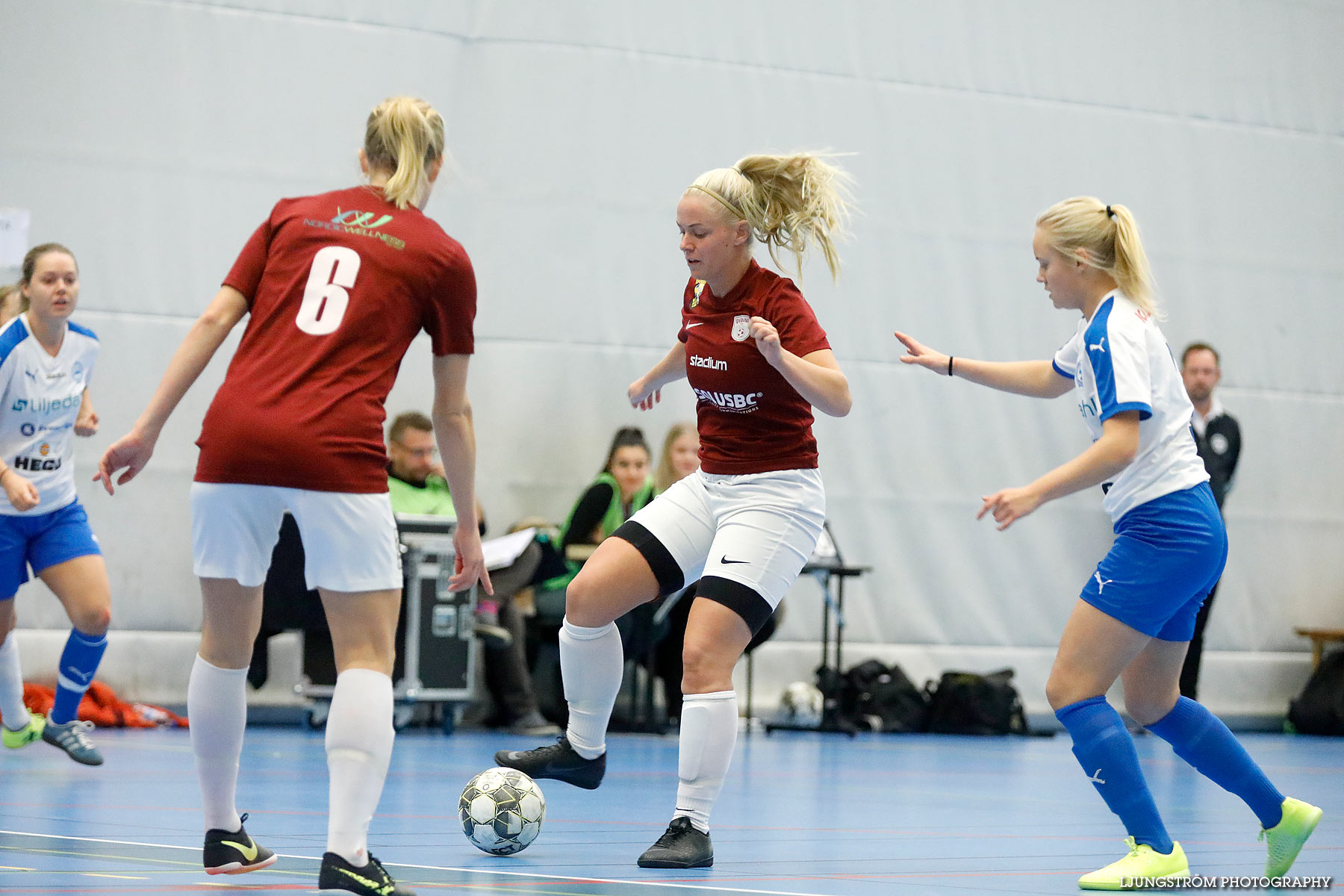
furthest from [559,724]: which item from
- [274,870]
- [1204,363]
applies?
[274,870]

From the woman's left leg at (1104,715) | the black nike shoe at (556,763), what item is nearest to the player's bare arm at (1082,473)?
the woman's left leg at (1104,715)

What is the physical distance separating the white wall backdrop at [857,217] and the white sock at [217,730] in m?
5.56

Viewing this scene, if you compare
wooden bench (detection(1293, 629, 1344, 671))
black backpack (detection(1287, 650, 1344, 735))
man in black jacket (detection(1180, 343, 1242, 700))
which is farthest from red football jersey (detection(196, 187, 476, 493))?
wooden bench (detection(1293, 629, 1344, 671))

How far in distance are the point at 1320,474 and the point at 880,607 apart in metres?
3.49

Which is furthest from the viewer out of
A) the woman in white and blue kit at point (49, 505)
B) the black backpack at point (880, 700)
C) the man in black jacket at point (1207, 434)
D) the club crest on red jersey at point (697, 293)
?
the man in black jacket at point (1207, 434)

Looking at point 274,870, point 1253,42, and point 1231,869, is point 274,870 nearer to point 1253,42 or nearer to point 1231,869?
point 1231,869

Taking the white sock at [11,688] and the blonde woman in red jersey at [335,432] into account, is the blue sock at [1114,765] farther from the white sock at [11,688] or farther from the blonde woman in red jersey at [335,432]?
the white sock at [11,688]

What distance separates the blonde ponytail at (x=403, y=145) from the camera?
317cm

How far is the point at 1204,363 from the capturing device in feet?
31.5

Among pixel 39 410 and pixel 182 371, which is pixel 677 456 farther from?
pixel 182 371

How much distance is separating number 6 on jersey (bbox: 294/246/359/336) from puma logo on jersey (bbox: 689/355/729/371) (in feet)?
4.04

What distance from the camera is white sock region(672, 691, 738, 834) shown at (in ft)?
12.7

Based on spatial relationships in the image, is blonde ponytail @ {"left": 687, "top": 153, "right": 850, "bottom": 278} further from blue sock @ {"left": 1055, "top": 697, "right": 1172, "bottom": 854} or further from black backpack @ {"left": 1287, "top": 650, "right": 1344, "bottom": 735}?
black backpack @ {"left": 1287, "top": 650, "right": 1344, "bottom": 735}

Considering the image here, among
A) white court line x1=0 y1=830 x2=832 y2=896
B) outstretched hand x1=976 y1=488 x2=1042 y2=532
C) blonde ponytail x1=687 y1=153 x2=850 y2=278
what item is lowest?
white court line x1=0 y1=830 x2=832 y2=896
